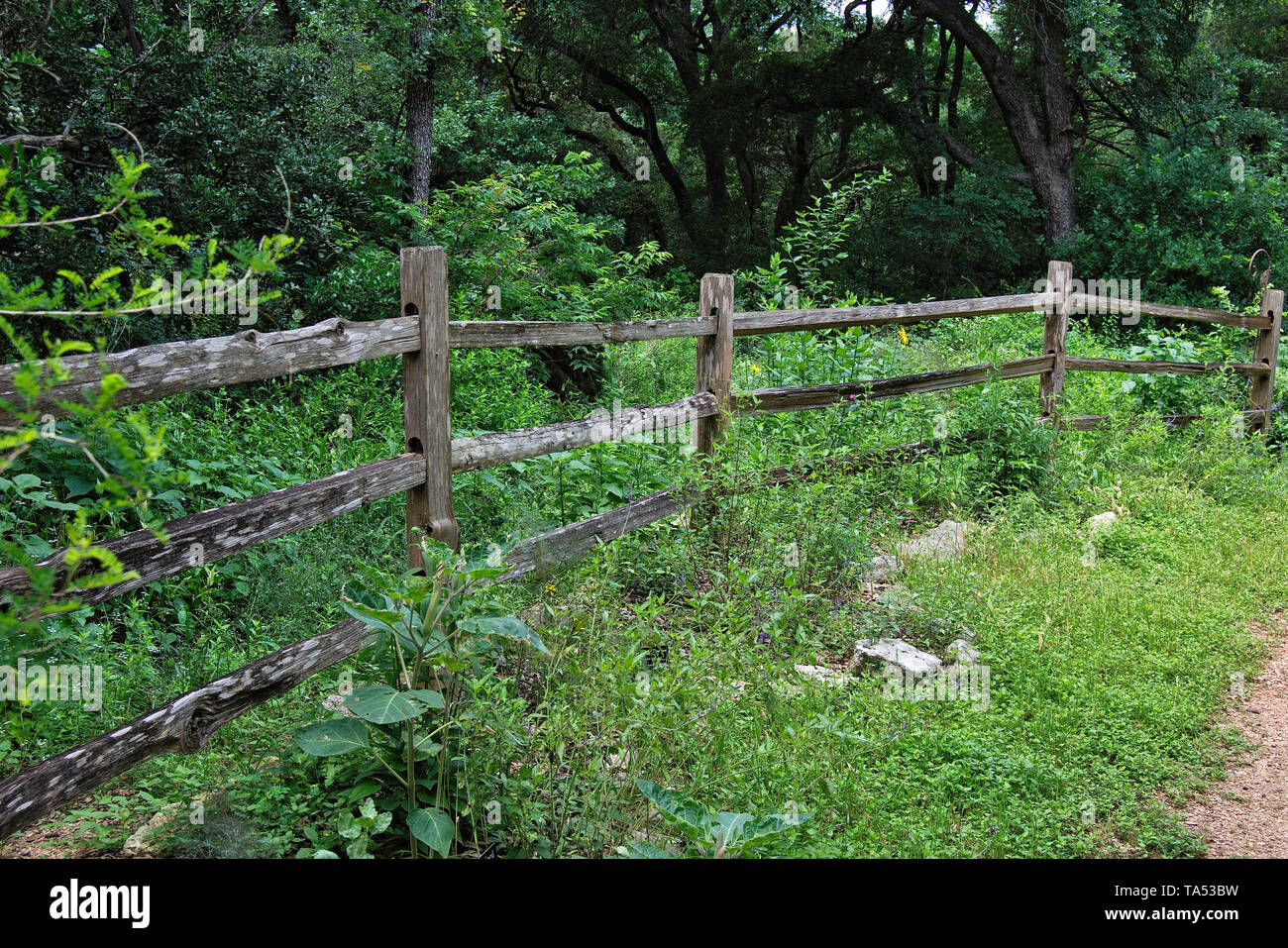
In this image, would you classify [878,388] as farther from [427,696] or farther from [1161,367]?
[427,696]

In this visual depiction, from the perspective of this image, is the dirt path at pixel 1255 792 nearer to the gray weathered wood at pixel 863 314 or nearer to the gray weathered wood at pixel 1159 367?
the gray weathered wood at pixel 863 314

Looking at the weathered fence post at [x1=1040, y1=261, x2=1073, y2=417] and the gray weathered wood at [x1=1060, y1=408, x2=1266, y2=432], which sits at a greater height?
the weathered fence post at [x1=1040, y1=261, x2=1073, y2=417]

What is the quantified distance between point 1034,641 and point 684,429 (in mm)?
2366

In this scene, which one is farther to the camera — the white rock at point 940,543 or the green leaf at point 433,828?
the white rock at point 940,543

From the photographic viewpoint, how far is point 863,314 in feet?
21.2

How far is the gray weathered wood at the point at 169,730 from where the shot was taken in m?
2.57

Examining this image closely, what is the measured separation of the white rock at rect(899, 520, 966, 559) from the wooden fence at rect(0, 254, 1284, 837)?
1.93 ft

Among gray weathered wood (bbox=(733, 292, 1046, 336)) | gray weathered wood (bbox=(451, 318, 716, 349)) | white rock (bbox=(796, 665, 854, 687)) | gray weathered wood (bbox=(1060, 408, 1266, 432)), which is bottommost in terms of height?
white rock (bbox=(796, 665, 854, 687))

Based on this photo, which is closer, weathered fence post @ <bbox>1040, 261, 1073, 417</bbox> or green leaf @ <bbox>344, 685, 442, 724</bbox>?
green leaf @ <bbox>344, 685, 442, 724</bbox>

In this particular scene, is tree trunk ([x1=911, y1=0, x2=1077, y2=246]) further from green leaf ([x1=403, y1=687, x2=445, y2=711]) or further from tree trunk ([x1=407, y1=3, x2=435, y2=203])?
green leaf ([x1=403, y1=687, x2=445, y2=711])

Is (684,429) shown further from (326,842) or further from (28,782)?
(28,782)

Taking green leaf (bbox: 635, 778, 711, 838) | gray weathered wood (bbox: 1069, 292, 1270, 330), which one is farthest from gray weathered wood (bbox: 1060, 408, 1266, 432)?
green leaf (bbox: 635, 778, 711, 838)

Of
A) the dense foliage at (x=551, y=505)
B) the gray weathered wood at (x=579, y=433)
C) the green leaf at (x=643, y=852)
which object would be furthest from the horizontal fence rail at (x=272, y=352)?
the green leaf at (x=643, y=852)

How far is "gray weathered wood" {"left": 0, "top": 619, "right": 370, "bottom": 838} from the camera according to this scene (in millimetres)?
2568
